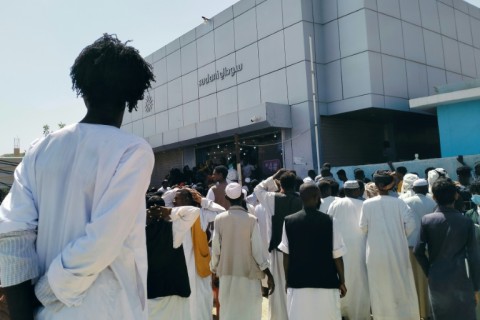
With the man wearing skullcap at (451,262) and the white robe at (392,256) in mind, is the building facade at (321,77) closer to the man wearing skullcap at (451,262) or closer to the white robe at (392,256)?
the white robe at (392,256)

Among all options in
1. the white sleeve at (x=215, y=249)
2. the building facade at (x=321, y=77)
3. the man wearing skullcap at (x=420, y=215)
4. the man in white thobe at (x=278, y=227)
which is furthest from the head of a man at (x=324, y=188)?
the building facade at (x=321, y=77)

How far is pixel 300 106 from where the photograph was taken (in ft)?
48.9

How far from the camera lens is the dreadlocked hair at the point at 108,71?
176 centimetres

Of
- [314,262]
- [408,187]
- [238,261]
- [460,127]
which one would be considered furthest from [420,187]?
[460,127]

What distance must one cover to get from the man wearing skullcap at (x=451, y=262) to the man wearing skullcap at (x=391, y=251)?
1.32m

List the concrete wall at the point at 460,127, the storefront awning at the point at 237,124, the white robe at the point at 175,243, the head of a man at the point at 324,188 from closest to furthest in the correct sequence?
the white robe at the point at 175,243 < the head of a man at the point at 324,188 < the concrete wall at the point at 460,127 < the storefront awning at the point at 237,124

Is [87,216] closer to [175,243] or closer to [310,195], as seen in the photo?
[175,243]

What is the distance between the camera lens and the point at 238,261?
206 inches

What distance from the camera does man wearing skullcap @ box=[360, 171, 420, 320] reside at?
5465 mm

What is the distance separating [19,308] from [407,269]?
512 centimetres

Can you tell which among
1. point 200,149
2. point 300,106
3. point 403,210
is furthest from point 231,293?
point 200,149

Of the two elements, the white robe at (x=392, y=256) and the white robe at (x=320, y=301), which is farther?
the white robe at (x=392, y=256)

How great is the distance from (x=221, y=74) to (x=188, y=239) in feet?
45.6

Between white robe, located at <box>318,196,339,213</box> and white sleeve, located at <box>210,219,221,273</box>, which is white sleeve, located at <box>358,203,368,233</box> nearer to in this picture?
white robe, located at <box>318,196,339,213</box>
